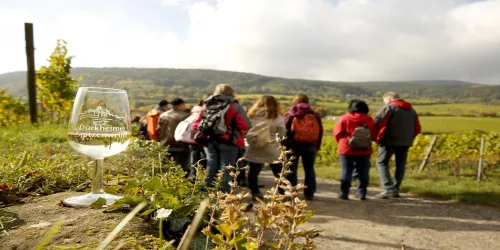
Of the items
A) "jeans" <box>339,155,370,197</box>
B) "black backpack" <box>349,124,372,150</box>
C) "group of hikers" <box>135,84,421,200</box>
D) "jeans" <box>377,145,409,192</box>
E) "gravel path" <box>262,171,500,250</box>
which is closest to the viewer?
"gravel path" <box>262,171,500,250</box>

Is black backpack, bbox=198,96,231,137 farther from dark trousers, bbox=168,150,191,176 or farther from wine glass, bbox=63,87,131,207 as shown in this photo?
wine glass, bbox=63,87,131,207

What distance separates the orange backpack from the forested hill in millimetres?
104076

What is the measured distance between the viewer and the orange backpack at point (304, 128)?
26.6ft

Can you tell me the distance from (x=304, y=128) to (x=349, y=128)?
1.00 m

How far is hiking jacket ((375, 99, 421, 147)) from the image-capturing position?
8.94 m

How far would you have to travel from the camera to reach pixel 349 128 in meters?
8.48

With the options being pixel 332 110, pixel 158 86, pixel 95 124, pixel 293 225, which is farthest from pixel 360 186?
pixel 158 86

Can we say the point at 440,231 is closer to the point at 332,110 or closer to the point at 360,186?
the point at 360,186

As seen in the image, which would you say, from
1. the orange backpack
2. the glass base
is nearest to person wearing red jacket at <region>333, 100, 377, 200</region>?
the orange backpack

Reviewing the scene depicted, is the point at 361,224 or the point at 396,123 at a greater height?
the point at 396,123

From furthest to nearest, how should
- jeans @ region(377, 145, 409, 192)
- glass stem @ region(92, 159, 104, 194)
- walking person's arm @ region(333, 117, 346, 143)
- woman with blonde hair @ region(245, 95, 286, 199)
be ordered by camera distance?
jeans @ region(377, 145, 409, 192)
walking person's arm @ region(333, 117, 346, 143)
woman with blonde hair @ region(245, 95, 286, 199)
glass stem @ region(92, 159, 104, 194)

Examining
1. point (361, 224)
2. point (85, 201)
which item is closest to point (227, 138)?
point (361, 224)

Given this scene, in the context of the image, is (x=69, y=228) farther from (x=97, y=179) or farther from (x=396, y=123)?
(x=396, y=123)

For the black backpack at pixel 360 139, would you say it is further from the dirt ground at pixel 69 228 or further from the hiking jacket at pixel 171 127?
the dirt ground at pixel 69 228
